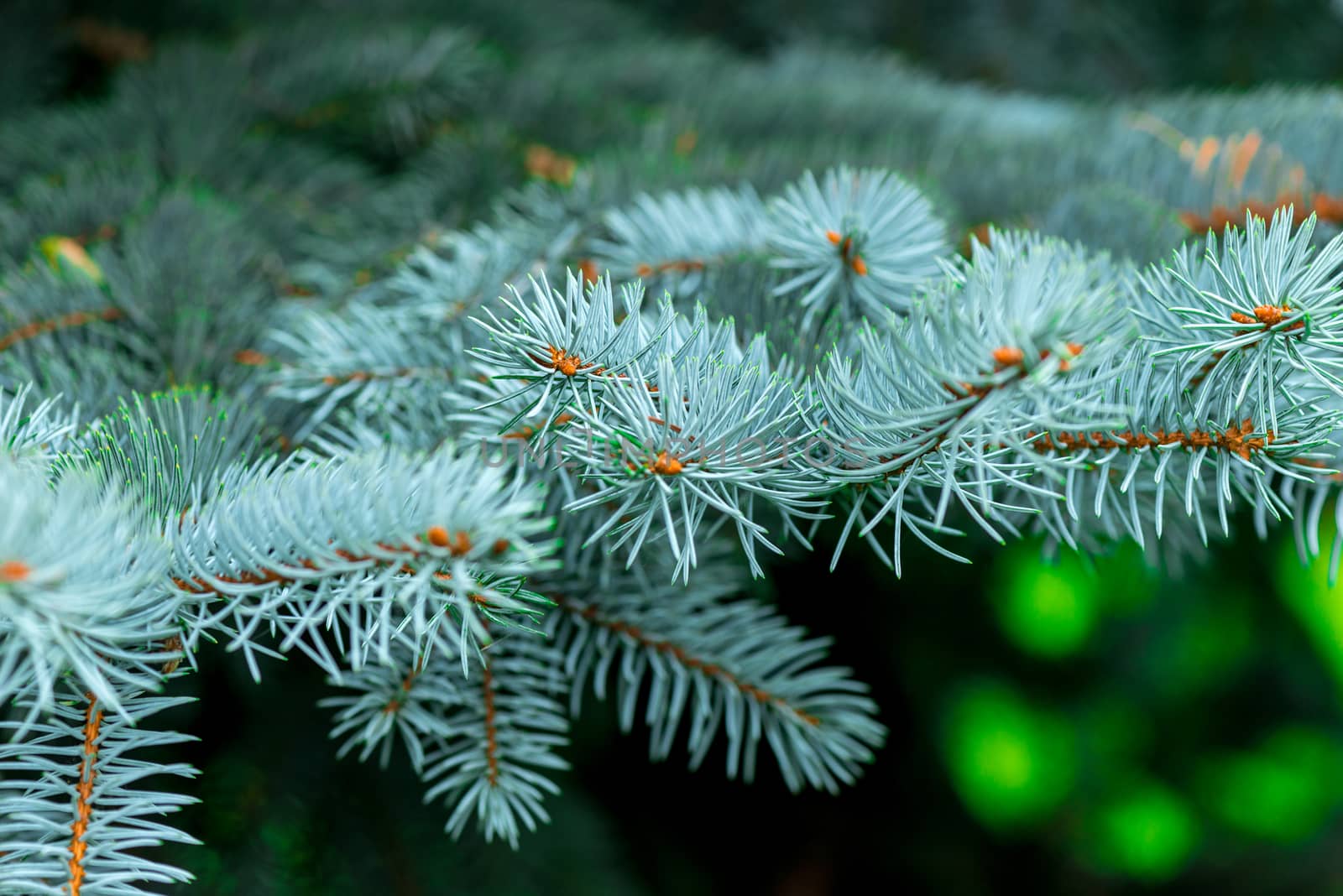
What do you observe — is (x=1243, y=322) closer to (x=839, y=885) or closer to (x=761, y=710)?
(x=761, y=710)

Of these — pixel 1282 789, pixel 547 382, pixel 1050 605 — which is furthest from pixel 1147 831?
pixel 547 382

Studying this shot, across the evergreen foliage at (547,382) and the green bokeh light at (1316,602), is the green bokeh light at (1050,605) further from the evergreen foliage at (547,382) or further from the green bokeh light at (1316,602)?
the evergreen foliage at (547,382)

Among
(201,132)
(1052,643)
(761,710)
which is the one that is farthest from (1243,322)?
(1052,643)

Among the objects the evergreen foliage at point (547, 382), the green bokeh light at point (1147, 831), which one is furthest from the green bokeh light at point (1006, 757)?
the evergreen foliage at point (547, 382)

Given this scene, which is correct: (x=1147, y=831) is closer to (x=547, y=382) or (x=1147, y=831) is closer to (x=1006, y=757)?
(x=1006, y=757)

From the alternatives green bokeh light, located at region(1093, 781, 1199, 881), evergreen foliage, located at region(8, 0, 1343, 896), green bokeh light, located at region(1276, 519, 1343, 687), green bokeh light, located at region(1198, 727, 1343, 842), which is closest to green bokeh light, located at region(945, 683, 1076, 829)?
green bokeh light, located at region(1093, 781, 1199, 881)

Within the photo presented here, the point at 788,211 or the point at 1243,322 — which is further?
the point at 788,211
